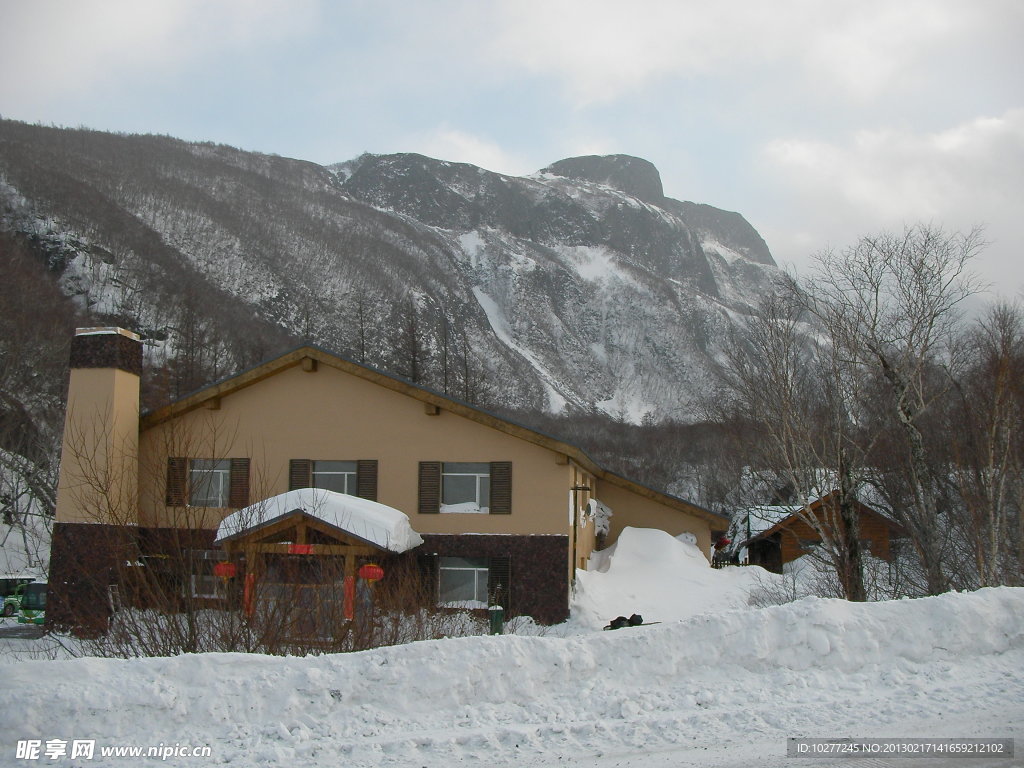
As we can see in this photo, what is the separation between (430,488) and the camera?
67.9 feet

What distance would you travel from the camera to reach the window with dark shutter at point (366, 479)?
68.1 ft

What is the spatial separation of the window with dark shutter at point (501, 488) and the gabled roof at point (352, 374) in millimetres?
905

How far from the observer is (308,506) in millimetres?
17938

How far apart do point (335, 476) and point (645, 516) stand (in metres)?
11.7

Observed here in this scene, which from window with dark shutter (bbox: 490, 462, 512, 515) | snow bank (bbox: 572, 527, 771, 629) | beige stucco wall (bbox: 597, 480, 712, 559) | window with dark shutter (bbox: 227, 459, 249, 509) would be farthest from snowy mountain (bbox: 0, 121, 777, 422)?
window with dark shutter (bbox: 490, 462, 512, 515)

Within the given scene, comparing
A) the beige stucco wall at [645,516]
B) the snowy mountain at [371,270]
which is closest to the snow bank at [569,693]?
the beige stucco wall at [645,516]

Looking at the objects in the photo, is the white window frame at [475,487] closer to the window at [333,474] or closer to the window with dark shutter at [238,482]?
the window at [333,474]

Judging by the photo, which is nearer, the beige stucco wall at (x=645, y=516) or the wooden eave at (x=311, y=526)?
the wooden eave at (x=311, y=526)

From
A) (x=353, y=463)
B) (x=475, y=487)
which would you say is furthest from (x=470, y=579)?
(x=353, y=463)

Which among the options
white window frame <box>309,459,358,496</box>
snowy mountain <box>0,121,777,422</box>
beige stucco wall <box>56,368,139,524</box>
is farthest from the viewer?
snowy mountain <box>0,121,777,422</box>

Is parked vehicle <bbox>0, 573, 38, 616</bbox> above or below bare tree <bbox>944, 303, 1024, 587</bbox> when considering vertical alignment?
below

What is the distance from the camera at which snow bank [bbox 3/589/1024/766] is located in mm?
6238

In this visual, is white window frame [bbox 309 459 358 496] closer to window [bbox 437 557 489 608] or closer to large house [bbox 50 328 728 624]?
large house [bbox 50 328 728 624]

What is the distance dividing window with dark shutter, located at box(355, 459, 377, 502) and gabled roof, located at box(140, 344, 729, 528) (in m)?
2.04
